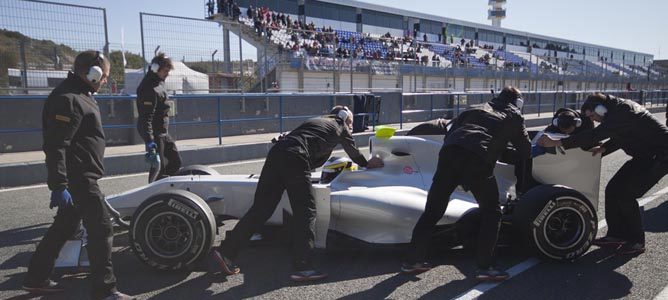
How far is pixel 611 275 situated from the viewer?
163 inches

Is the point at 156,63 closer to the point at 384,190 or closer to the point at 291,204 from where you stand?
the point at 291,204

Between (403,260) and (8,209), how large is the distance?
16.7 feet

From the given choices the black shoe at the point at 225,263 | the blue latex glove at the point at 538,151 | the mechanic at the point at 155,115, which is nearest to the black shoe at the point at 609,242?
the blue latex glove at the point at 538,151

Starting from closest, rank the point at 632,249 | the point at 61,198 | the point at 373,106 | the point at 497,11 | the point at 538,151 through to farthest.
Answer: the point at 61,198, the point at 632,249, the point at 538,151, the point at 373,106, the point at 497,11

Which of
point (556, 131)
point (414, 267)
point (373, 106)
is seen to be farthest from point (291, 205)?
point (373, 106)

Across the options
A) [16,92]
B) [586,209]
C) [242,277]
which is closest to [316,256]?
[242,277]

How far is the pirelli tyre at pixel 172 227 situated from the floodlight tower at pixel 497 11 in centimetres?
9760

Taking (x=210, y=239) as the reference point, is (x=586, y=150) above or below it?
above

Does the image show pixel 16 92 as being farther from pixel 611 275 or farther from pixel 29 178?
pixel 611 275

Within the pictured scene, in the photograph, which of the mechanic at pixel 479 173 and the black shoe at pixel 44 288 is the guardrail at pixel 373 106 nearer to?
the black shoe at pixel 44 288

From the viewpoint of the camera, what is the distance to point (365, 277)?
161 inches

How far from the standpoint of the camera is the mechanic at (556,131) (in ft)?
15.9

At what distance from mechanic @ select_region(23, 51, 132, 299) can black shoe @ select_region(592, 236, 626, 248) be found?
13.7 feet

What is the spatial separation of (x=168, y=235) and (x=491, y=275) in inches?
104
